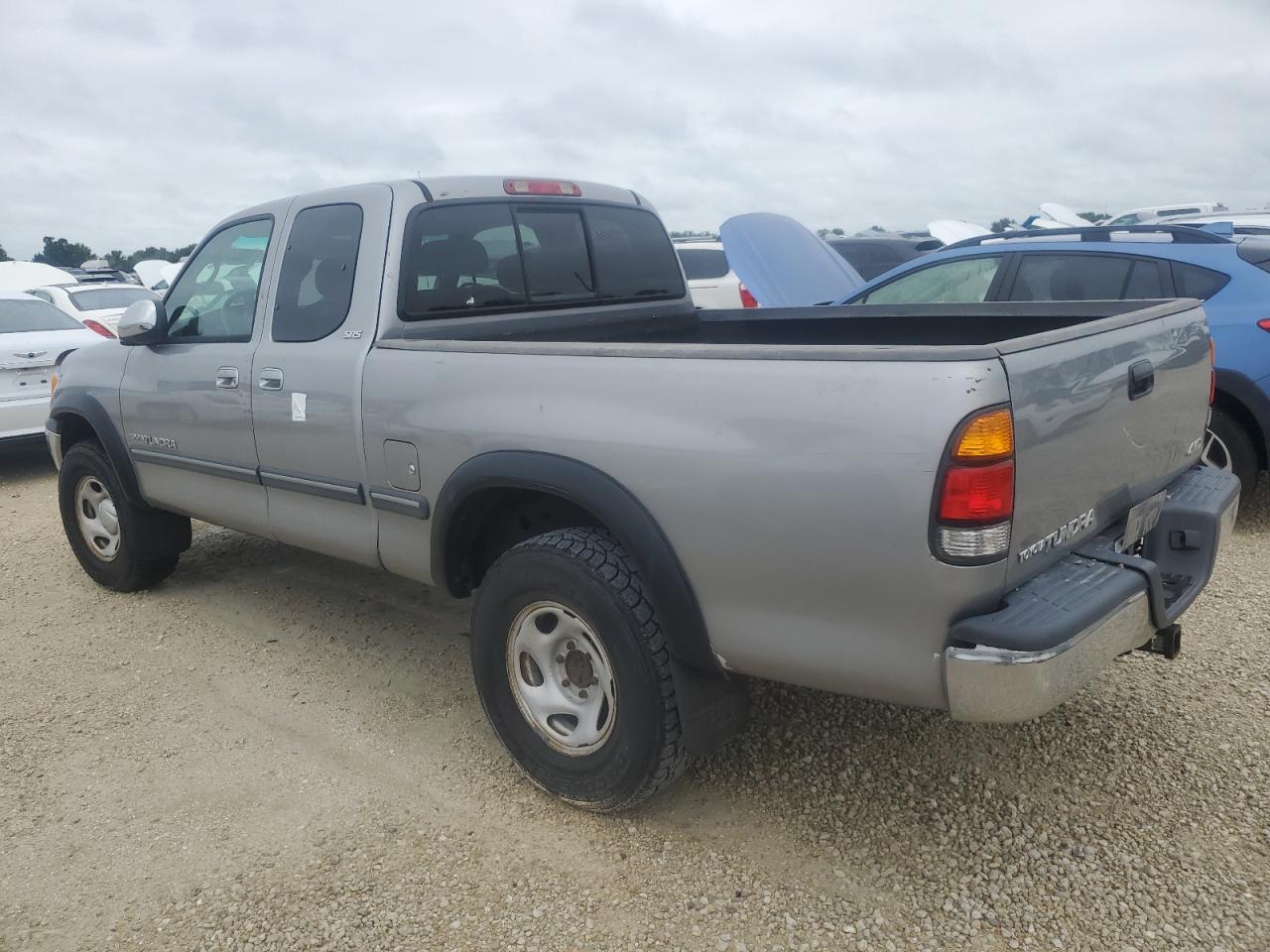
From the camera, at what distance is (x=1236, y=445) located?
5.32 m

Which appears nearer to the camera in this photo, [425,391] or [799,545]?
[799,545]

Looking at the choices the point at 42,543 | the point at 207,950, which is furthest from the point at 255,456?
the point at 42,543

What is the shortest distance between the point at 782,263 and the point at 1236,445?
341 centimetres

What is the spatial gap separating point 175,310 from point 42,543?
2658mm

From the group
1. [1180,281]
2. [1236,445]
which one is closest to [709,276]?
[1180,281]

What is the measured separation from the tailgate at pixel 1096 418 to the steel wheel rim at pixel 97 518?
4.39 m

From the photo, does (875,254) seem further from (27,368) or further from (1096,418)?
(1096,418)

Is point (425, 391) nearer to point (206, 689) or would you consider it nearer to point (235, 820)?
point (235, 820)

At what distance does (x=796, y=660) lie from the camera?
2430mm

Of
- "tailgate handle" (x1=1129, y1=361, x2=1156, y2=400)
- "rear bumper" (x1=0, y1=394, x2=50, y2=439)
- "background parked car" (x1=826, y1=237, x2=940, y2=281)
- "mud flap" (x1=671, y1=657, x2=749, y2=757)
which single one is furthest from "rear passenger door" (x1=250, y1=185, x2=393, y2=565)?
"background parked car" (x1=826, y1=237, x2=940, y2=281)

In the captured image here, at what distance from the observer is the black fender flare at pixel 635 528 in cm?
256

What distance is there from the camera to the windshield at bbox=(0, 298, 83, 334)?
8.24m

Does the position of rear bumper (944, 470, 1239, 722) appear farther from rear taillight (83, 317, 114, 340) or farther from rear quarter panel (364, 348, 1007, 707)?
rear taillight (83, 317, 114, 340)

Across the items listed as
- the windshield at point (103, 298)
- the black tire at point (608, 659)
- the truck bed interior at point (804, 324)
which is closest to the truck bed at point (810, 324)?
the truck bed interior at point (804, 324)
